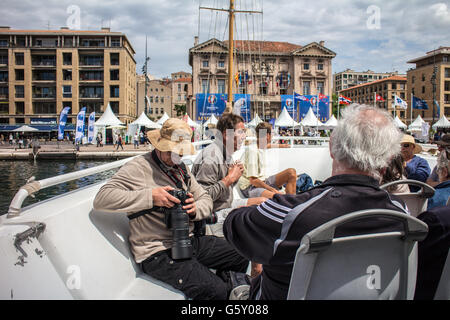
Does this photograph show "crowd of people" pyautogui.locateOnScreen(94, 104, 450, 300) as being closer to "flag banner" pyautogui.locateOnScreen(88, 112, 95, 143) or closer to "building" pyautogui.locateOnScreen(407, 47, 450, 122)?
"flag banner" pyautogui.locateOnScreen(88, 112, 95, 143)

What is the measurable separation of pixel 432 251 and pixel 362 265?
44 cm

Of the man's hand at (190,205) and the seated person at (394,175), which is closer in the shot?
the man's hand at (190,205)

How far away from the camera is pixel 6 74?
5725 cm

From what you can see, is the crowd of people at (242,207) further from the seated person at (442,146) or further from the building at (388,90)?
the building at (388,90)

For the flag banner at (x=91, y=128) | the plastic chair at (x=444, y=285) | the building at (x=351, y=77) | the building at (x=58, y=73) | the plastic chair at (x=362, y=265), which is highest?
the building at (x=351, y=77)

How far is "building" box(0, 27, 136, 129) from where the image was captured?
56500 mm

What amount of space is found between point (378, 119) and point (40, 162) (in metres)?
24.7

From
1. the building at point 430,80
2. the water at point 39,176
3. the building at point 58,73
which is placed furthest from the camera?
the building at point 430,80

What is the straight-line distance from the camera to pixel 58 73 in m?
57.5

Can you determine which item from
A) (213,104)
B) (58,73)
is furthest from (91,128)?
(58,73)

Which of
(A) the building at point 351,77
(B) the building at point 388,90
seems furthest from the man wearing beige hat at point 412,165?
(A) the building at point 351,77

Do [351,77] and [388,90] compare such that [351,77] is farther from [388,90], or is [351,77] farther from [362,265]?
[362,265]

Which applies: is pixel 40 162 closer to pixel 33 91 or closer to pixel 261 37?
pixel 261 37

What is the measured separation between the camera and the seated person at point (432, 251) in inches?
49.6
